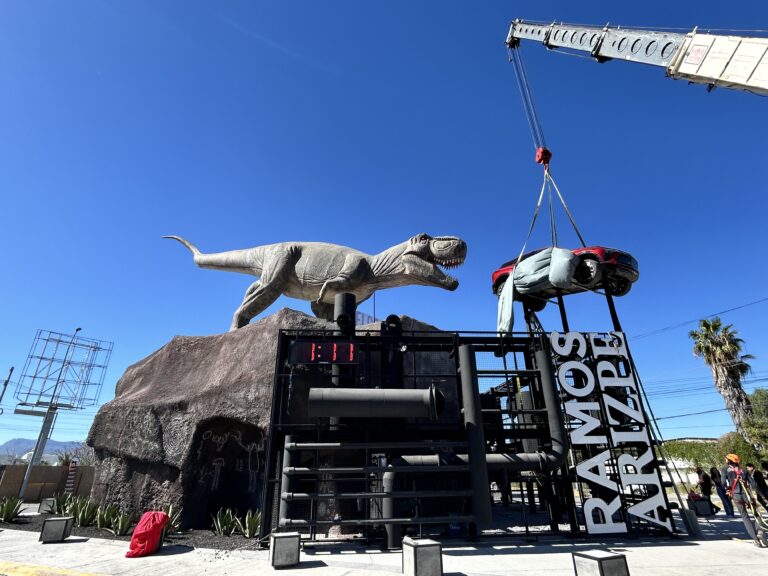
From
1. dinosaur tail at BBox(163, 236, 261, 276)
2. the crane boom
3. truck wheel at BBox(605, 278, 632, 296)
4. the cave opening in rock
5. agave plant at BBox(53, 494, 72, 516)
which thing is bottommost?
agave plant at BBox(53, 494, 72, 516)

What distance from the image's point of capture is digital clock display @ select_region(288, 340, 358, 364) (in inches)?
404

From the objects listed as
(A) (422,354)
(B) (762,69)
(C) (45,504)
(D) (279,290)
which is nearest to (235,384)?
(D) (279,290)

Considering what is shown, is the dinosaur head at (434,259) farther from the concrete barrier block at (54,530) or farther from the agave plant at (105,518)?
the concrete barrier block at (54,530)

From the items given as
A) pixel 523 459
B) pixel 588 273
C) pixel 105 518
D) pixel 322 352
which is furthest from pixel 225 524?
pixel 588 273

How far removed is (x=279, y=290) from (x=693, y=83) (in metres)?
15.0

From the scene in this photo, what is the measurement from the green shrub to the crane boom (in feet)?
68.3

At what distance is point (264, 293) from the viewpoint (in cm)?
1509

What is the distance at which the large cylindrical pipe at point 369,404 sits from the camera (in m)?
8.98

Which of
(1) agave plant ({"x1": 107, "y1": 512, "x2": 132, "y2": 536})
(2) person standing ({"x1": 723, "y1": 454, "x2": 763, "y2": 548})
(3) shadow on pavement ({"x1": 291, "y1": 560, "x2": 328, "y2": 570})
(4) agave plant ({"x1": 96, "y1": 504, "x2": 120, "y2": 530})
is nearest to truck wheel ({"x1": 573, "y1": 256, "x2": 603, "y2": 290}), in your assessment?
(2) person standing ({"x1": 723, "y1": 454, "x2": 763, "y2": 548})

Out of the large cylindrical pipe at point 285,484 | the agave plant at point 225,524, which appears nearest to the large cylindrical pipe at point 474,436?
the large cylindrical pipe at point 285,484

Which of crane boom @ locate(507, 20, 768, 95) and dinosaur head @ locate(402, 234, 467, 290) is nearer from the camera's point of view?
crane boom @ locate(507, 20, 768, 95)

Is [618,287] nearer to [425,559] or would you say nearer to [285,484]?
[425,559]

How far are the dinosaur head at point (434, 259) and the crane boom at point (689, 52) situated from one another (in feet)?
27.5

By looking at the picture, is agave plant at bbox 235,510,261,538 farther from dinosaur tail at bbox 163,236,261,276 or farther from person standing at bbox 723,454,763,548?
person standing at bbox 723,454,763,548
